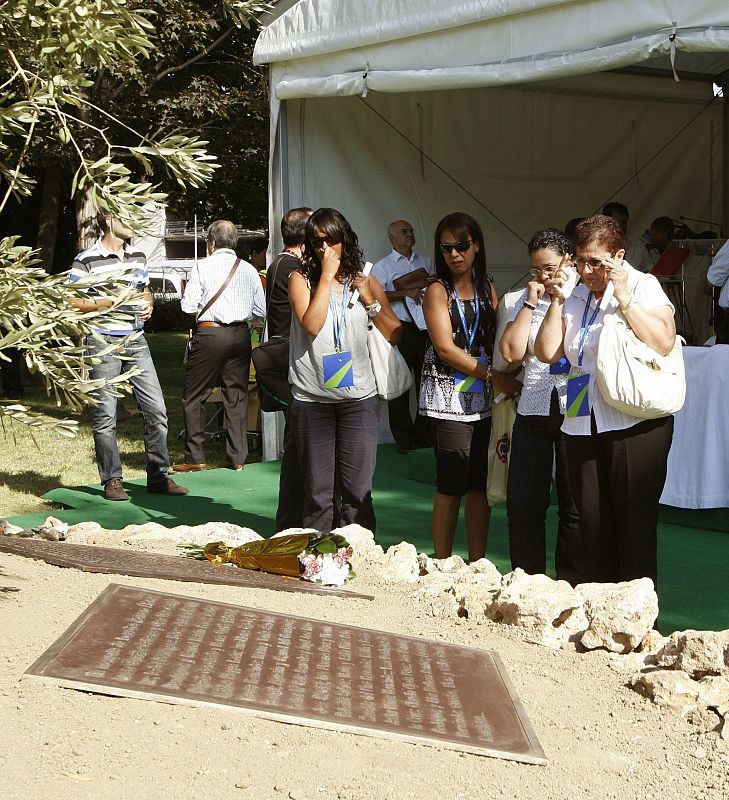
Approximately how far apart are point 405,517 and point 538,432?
2.63 meters

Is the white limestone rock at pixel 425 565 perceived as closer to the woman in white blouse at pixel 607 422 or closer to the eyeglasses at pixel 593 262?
the woman in white blouse at pixel 607 422

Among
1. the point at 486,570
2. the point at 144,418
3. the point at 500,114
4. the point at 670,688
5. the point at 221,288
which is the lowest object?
the point at 670,688

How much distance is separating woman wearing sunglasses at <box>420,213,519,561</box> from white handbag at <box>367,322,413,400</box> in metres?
0.20

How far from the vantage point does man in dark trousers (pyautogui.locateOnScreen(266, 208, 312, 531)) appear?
620 cm

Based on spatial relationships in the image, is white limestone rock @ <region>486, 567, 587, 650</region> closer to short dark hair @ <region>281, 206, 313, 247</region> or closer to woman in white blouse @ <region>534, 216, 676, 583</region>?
woman in white blouse @ <region>534, 216, 676, 583</region>

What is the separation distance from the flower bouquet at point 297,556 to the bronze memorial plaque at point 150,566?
0.05 meters

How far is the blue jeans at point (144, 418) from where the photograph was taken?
779 centimetres

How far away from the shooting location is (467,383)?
17.5 ft

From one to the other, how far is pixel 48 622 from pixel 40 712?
2.76 ft

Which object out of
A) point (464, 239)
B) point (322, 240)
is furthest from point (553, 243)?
point (322, 240)

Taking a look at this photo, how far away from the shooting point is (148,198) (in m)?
3.82

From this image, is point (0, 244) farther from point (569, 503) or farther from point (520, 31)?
point (520, 31)

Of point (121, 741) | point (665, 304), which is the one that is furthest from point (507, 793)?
point (665, 304)

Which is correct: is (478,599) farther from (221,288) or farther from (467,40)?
(221,288)
